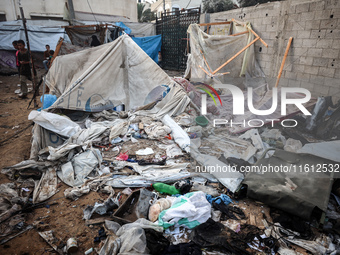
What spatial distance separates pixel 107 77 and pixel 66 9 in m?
9.09

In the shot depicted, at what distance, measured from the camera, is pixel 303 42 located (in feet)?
16.2

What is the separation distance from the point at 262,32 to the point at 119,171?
5483mm

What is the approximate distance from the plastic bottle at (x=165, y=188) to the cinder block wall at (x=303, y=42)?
404 centimetres

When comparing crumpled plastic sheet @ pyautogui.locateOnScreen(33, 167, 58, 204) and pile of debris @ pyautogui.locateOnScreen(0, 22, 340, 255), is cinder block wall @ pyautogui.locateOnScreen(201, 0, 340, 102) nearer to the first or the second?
pile of debris @ pyautogui.locateOnScreen(0, 22, 340, 255)

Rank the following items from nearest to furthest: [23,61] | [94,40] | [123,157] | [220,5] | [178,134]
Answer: [123,157] → [178,134] → [23,61] → [94,40] → [220,5]

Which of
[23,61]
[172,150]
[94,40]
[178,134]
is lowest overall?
[172,150]

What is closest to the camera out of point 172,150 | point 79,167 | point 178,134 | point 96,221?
point 96,221

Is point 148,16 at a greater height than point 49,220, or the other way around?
point 148,16

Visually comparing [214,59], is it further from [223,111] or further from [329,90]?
[329,90]

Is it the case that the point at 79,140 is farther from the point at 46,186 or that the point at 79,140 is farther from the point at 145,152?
the point at 145,152

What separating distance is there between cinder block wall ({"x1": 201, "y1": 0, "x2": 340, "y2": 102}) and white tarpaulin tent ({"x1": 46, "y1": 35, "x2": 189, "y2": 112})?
8.96 ft

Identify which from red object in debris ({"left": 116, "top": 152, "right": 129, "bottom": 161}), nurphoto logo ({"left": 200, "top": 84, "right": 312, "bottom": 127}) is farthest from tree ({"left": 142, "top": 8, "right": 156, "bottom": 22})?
red object in debris ({"left": 116, "top": 152, "right": 129, "bottom": 161})

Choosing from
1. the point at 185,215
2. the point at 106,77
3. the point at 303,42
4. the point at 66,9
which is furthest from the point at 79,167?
the point at 66,9

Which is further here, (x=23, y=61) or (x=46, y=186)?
(x=23, y=61)
